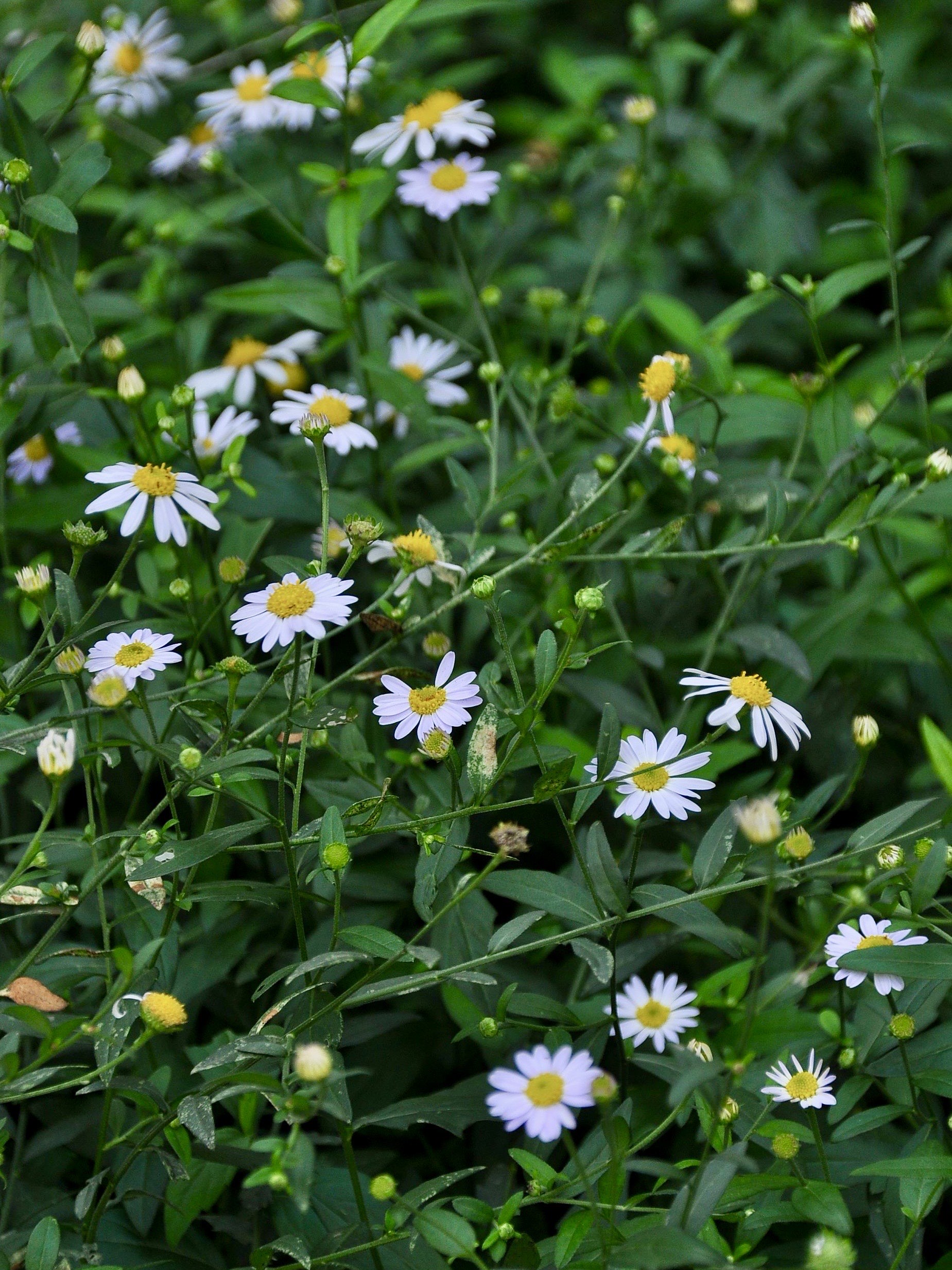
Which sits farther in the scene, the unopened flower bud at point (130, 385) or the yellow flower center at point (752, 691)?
the unopened flower bud at point (130, 385)

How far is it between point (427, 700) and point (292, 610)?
4.7 inches

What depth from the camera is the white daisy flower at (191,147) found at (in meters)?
1.56

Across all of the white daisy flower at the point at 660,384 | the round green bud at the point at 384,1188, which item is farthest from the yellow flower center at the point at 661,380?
the round green bud at the point at 384,1188

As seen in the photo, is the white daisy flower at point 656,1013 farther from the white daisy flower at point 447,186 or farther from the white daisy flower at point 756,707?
the white daisy flower at point 447,186

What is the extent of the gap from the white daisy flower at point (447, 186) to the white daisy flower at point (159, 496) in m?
0.49

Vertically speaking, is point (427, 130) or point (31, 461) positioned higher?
point (427, 130)

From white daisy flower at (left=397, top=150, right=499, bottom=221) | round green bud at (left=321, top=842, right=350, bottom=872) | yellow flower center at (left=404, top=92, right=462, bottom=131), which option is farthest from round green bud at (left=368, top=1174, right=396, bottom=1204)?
yellow flower center at (left=404, top=92, right=462, bottom=131)

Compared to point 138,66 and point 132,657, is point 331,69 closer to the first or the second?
point 138,66

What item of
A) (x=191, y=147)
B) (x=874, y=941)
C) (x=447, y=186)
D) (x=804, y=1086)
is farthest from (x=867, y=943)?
(x=191, y=147)

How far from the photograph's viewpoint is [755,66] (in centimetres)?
196

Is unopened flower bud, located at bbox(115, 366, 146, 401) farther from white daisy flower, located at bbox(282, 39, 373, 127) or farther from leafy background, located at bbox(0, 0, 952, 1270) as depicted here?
white daisy flower, located at bbox(282, 39, 373, 127)

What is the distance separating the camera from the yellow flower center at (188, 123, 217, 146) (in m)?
1.66

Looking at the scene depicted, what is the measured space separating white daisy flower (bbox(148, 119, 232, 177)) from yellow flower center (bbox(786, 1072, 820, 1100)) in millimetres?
1262

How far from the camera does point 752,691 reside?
90cm
